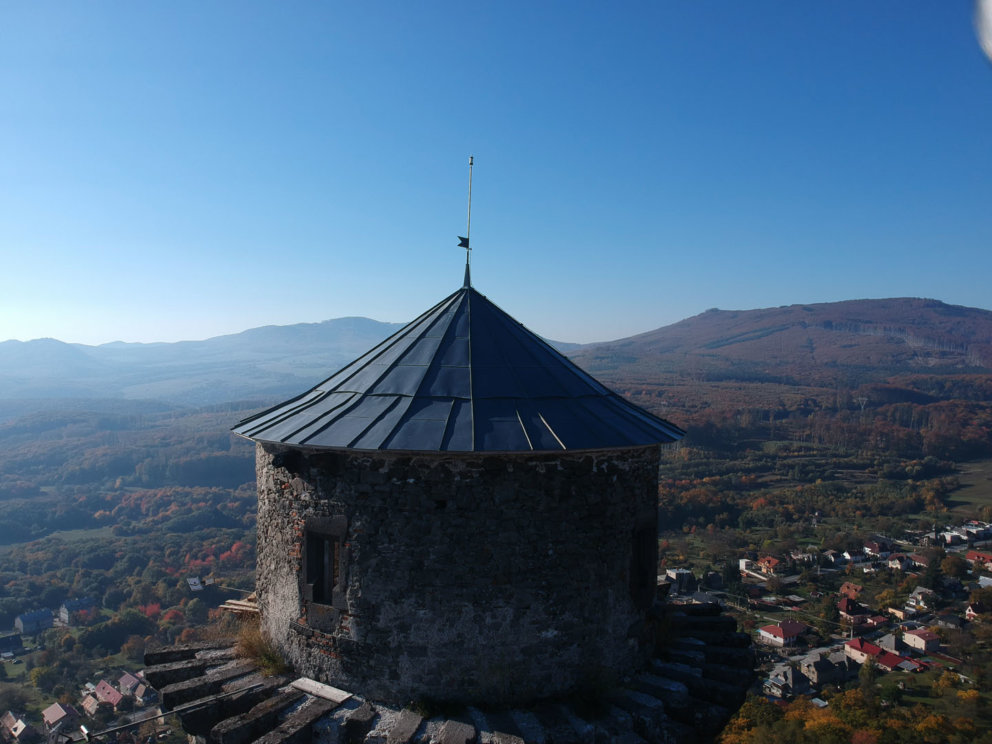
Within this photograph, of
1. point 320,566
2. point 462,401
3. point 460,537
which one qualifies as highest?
point 462,401

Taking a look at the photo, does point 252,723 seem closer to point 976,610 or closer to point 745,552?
point 976,610

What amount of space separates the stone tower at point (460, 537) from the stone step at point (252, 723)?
0.52 metres

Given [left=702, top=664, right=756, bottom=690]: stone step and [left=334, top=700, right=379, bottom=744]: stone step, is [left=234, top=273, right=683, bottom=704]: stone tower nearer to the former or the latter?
[left=334, top=700, right=379, bottom=744]: stone step

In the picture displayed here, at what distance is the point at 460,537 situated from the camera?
5.69 m

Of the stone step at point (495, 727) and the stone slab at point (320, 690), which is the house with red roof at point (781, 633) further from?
the stone slab at point (320, 690)

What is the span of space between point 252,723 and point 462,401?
340 cm

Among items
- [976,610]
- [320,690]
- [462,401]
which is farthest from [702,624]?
[976,610]

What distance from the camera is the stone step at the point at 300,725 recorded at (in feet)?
17.1

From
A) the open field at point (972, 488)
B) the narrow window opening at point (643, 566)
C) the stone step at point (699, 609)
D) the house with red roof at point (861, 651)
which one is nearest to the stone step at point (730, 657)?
the stone step at point (699, 609)

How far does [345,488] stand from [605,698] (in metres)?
3.24

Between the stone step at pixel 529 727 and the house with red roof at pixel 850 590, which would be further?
the house with red roof at pixel 850 590

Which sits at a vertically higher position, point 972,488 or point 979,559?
point 972,488

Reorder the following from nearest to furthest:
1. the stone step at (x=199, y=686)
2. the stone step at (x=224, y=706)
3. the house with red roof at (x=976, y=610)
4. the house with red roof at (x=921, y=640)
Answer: the stone step at (x=224, y=706) < the stone step at (x=199, y=686) < the house with red roof at (x=921, y=640) < the house with red roof at (x=976, y=610)

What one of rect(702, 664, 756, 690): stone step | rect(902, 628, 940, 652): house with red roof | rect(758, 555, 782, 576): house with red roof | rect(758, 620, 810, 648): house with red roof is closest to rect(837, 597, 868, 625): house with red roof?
rect(902, 628, 940, 652): house with red roof
